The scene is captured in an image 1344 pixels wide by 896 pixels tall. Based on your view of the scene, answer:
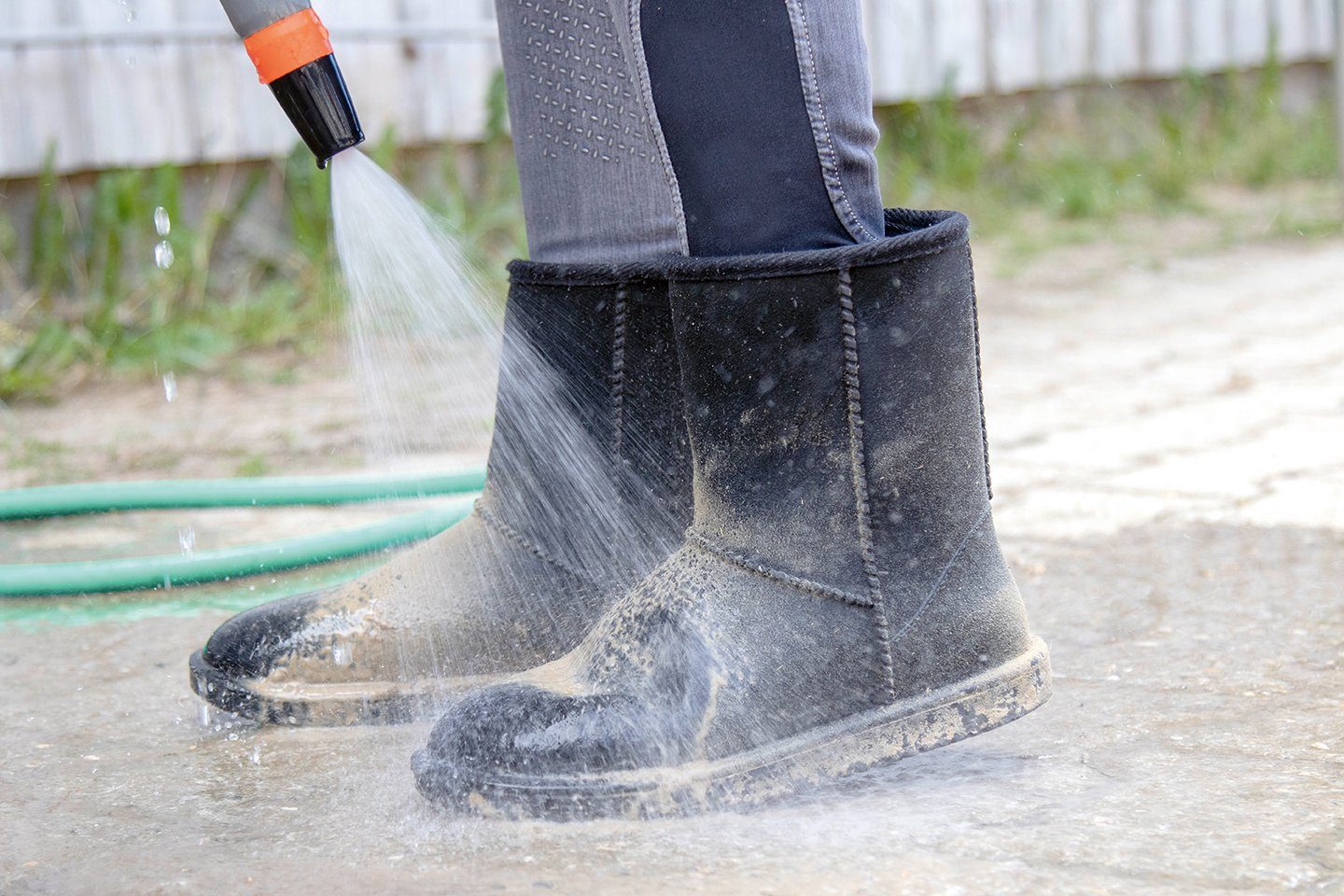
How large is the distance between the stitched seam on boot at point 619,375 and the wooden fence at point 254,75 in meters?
2.48

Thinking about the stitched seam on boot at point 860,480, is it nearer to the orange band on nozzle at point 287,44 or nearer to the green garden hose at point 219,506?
the orange band on nozzle at point 287,44

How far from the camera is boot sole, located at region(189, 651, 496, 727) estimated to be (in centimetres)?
127

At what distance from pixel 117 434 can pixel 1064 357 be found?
1819mm

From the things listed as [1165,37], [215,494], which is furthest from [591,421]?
[1165,37]

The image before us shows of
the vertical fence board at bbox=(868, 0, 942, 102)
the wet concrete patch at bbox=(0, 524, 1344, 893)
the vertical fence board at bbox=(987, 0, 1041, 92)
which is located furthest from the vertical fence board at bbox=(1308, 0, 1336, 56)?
the wet concrete patch at bbox=(0, 524, 1344, 893)

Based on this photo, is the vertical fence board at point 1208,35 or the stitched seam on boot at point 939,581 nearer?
the stitched seam on boot at point 939,581

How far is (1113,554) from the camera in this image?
5.66 ft

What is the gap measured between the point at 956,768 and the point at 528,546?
1.35 ft

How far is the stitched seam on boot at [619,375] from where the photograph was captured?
1.24m

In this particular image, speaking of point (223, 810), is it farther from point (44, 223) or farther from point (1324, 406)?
point (44, 223)

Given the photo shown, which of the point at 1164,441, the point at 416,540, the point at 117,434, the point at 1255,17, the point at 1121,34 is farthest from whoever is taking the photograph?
the point at 1255,17

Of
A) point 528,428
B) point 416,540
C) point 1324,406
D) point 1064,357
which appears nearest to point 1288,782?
point 528,428

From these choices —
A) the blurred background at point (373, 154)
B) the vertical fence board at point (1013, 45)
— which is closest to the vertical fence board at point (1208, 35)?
→ the blurred background at point (373, 154)

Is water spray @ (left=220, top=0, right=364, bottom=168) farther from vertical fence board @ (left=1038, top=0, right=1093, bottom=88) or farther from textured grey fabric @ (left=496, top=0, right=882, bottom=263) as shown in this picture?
vertical fence board @ (left=1038, top=0, right=1093, bottom=88)
